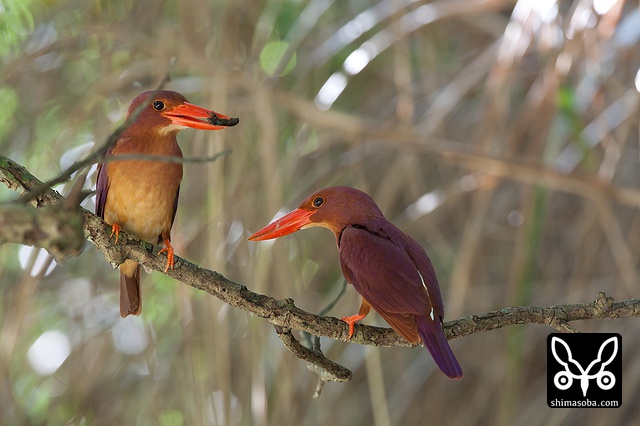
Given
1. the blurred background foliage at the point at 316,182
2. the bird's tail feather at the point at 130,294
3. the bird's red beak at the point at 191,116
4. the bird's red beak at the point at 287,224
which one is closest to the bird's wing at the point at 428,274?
the bird's red beak at the point at 287,224

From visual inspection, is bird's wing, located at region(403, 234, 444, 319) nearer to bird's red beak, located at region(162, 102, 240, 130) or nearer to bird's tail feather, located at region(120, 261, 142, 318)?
bird's red beak, located at region(162, 102, 240, 130)

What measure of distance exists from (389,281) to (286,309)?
0.14 m

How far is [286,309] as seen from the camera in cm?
99

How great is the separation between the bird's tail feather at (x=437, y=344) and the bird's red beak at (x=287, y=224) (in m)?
0.20

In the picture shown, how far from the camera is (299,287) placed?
2.23 meters

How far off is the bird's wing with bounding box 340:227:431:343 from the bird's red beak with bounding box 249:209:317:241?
8 cm

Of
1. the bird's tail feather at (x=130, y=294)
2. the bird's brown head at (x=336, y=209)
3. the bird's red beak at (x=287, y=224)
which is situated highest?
the bird's tail feather at (x=130, y=294)

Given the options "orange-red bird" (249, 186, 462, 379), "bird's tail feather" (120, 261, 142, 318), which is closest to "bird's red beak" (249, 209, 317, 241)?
"orange-red bird" (249, 186, 462, 379)

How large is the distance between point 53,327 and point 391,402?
1.51m

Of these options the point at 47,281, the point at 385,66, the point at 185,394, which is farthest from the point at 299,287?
the point at 385,66

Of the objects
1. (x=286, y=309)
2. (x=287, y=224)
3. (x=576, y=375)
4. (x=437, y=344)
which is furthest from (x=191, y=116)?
(x=576, y=375)

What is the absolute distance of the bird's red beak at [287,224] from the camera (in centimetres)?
100

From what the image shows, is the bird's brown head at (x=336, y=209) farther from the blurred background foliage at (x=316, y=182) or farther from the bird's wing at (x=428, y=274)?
the blurred background foliage at (x=316, y=182)

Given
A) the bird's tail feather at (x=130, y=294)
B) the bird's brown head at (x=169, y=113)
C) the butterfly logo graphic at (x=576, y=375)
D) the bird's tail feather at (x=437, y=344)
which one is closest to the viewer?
the bird's tail feather at (x=437, y=344)
